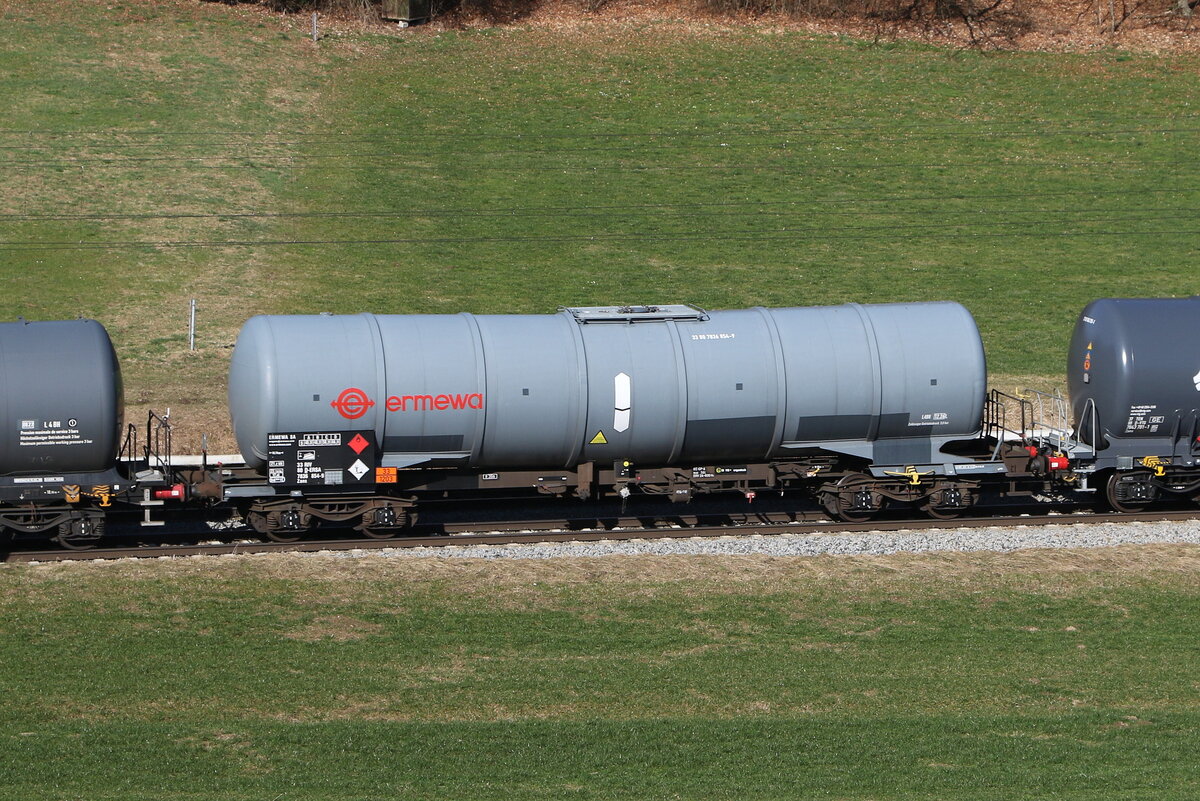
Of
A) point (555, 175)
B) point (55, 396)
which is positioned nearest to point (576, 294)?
point (555, 175)

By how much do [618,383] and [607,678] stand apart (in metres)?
6.67

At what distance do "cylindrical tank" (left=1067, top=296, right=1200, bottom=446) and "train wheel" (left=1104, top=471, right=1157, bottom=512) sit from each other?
2.74 feet

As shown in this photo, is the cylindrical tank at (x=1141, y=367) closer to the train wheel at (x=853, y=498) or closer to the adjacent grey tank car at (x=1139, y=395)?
the adjacent grey tank car at (x=1139, y=395)

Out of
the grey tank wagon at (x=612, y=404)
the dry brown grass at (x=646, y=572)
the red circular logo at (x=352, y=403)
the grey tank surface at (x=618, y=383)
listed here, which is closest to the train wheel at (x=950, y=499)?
the grey tank wagon at (x=612, y=404)

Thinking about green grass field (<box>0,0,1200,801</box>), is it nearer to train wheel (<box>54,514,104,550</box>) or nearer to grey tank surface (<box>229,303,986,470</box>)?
train wheel (<box>54,514,104,550</box>)

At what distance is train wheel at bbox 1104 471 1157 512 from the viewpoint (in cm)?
2555

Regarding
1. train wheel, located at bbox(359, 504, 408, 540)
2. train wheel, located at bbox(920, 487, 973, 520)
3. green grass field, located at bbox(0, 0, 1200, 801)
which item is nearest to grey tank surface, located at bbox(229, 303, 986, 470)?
train wheel, located at bbox(920, 487, 973, 520)

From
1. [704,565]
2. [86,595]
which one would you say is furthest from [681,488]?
[86,595]

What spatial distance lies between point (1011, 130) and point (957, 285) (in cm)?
1265

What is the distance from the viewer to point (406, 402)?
73.7ft

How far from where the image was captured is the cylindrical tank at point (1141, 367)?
24469mm

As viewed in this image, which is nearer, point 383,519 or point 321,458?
point 321,458

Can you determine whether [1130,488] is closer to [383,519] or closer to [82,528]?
[383,519]

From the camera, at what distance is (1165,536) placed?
24469 millimetres
